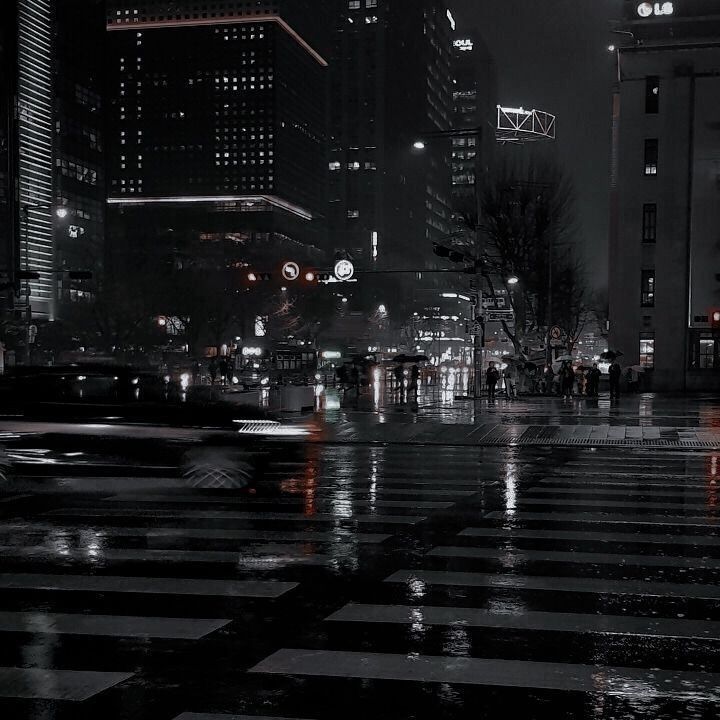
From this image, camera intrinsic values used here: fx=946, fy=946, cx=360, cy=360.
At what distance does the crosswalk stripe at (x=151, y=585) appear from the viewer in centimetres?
828

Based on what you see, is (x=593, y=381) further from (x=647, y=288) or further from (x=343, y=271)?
(x=343, y=271)

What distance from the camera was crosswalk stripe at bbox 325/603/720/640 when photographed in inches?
278

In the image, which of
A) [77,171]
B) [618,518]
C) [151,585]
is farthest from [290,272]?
[77,171]

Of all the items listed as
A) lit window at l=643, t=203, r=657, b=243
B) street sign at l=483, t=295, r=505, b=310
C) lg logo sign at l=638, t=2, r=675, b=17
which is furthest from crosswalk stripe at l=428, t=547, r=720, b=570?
lg logo sign at l=638, t=2, r=675, b=17

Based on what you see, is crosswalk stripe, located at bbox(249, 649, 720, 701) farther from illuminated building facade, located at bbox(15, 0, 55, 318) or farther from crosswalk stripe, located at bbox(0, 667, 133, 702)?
illuminated building facade, located at bbox(15, 0, 55, 318)

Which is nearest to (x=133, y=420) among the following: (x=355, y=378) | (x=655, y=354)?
(x=355, y=378)

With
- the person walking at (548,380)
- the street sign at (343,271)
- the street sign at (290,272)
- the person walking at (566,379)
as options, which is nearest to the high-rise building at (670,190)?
the person walking at (548,380)

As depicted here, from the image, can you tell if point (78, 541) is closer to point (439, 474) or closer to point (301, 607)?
point (301, 607)

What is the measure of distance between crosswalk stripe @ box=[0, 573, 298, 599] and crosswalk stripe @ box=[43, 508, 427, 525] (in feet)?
11.2

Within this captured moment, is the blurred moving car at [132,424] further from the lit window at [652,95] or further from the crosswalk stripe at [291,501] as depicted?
the lit window at [652,95]

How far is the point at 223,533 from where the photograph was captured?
439 inches

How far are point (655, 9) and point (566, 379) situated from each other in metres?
24.2

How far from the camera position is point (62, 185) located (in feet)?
433

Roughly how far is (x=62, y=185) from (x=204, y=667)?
135 m
